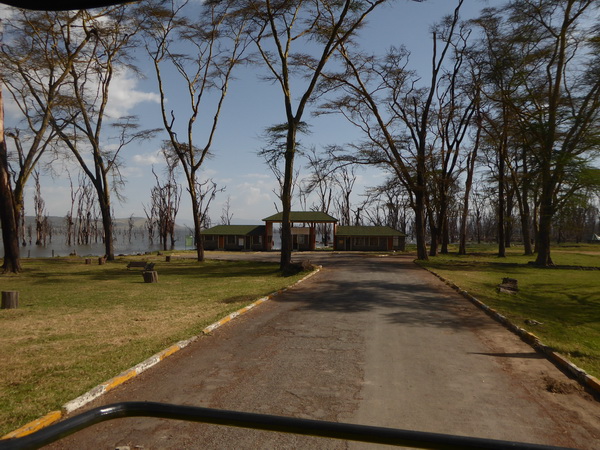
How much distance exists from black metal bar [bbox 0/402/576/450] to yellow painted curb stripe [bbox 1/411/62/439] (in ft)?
11.2

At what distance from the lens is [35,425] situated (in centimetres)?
409

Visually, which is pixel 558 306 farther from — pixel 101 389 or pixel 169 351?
pixel 101 389

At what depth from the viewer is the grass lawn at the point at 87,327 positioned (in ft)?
16.9

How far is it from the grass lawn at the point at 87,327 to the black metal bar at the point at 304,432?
3.83 meters

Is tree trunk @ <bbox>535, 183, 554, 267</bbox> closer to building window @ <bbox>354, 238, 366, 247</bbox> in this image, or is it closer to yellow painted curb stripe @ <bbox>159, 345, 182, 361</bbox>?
yellow painted curb stripe @ <bbox>159, 345, 182, 361</bbox>

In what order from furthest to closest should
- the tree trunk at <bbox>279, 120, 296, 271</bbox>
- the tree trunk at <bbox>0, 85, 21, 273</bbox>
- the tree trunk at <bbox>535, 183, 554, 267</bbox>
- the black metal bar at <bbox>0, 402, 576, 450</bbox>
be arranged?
the tree trunk at <bbox>535, 183, 554, 267</bbox>, the tree trunk at <bbox>279, 120, 296, 271</bbox>, the tree trunk at <bbox>0, 85, 21, 273</bbox>, the black metal bar at <bbox>0, 402, 576, 450</bbox>

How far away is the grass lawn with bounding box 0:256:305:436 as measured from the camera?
5.15 meters

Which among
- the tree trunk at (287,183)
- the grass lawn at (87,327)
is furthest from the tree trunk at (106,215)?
the tree trunk at (287,183)

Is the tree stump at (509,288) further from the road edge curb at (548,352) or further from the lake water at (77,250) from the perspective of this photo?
the lake water at (77,250)

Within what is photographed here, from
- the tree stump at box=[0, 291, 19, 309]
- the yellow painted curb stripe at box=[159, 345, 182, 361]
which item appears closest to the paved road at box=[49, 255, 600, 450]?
the yellow painted curb stripe at box=[159, 345, 182, 361]

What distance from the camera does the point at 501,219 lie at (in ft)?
104

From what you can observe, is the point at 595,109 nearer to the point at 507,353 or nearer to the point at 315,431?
the point at 507,353

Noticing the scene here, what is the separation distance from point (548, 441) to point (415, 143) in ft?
89.1

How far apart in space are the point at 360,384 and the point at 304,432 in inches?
176
